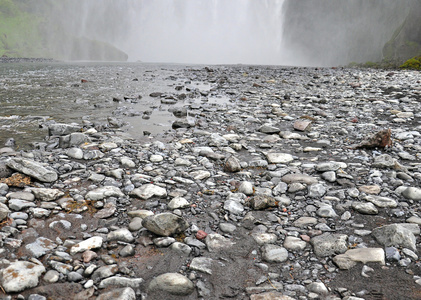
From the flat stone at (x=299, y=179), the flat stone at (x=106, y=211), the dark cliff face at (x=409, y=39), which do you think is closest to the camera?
the flat stone at (x=106, y=211)

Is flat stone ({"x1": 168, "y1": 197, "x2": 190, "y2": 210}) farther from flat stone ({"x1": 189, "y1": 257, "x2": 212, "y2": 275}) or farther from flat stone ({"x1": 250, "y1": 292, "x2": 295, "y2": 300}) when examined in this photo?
flat stone ({"x1": 250, "y1": 292, "x2": 295, "y2": 300})

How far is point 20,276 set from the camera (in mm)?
2336

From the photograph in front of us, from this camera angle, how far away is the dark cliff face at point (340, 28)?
2876 inches

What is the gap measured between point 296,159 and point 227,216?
2.71 m

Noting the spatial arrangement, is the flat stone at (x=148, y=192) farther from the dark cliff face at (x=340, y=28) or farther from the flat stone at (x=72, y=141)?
the dark cliff face at (x=340, y=28)

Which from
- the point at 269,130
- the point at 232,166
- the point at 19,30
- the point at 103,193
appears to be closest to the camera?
the point at 103,193

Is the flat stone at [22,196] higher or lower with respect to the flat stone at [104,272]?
higher

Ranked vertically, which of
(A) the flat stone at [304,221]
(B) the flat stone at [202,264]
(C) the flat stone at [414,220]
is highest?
(C) the flat stone at [414,220]

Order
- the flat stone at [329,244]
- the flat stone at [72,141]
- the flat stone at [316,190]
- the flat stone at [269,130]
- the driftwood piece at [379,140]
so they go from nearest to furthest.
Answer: the flat stone at [329,244], the flat stone at [316,190], the driftwood piece at [379,140], the flat stone at [72,141], the flat stone at [269,130]

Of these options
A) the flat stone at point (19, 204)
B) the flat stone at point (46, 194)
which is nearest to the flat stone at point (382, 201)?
the flat stone at point (46, 194)

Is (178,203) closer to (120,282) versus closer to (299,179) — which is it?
(120,282)

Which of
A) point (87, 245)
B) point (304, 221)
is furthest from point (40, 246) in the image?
point (304, 221)

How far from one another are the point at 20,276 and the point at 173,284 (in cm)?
135

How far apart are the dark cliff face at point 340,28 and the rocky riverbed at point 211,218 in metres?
72.9
